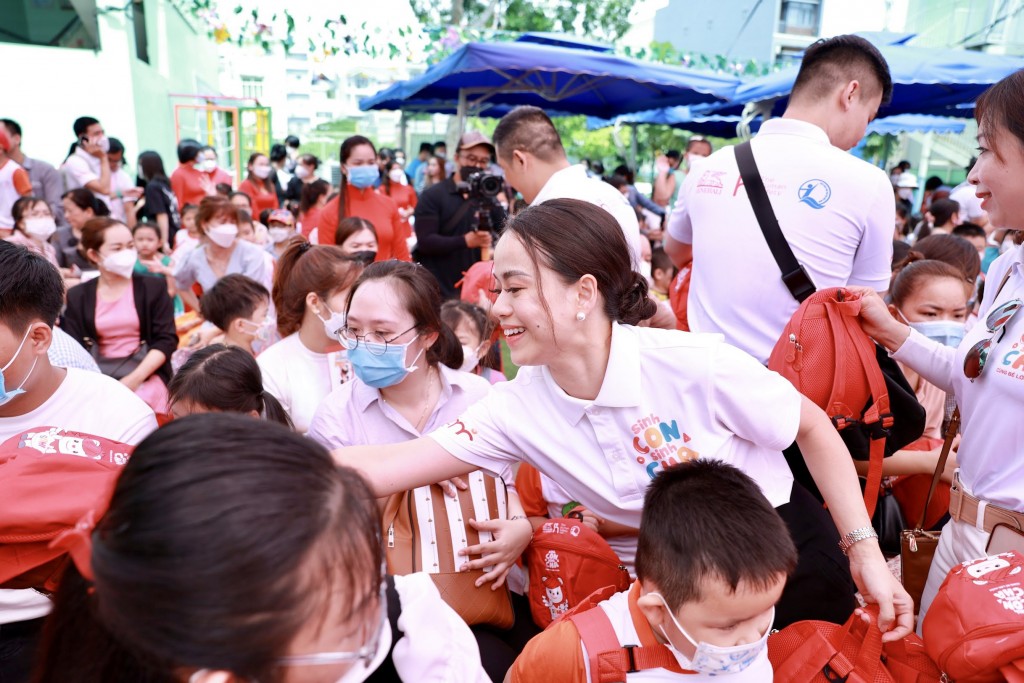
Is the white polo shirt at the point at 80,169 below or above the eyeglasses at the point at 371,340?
below

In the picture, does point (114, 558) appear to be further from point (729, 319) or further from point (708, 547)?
point (729, 319)

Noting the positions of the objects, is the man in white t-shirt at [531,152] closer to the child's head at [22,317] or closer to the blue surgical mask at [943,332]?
the blue surgical mask at [943,332]

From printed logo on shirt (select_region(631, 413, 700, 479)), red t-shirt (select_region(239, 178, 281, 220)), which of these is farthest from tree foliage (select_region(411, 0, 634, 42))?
printed logo on shirt (select_region(631, 413, 700, 479))

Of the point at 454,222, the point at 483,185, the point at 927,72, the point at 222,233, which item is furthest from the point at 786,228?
the point at 927,72

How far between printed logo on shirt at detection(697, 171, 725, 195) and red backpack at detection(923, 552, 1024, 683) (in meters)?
1.64

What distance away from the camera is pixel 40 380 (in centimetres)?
214

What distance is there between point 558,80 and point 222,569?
10.1 metres

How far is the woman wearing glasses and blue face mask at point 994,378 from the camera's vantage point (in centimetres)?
178

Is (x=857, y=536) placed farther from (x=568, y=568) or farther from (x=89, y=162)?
(x=89, y=162)

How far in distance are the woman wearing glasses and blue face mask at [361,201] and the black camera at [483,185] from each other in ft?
2.07

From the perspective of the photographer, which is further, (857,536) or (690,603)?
(857,536)

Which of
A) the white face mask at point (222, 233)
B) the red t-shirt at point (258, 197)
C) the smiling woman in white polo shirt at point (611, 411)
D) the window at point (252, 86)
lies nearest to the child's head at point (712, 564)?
the smiling woman in white polo shirt at point (611, 411)

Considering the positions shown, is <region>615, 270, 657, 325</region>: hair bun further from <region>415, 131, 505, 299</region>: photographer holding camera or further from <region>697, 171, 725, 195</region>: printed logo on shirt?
<region>415, 131, 505, 299</region>: photographer holding camera

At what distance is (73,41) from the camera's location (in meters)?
10.8
